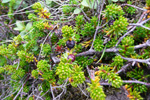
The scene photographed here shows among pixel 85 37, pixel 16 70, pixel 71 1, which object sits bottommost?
pixel 16 70

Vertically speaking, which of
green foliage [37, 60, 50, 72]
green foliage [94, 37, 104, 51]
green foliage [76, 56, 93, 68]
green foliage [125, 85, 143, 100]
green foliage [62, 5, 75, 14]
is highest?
green foliage [62, 5, 75, 14]

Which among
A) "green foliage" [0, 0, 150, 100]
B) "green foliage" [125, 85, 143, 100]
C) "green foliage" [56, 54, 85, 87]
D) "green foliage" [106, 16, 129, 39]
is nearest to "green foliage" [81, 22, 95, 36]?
"green foliage" [0, 0, 150, 100]

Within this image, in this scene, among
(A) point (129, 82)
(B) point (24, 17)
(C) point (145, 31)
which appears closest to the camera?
(A) point (129, 82)

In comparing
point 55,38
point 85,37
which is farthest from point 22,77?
point 85,37

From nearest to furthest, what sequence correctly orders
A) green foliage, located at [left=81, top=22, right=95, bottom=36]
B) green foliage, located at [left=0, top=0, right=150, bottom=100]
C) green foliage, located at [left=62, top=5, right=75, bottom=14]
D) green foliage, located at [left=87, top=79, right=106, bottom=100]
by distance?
1. green foliage, located at [left=87, top=79, right=106, bottom=100]
2. green foliage, located at [left=0, top=0, right=150, bottom=100]
3. green foliage, located at [left=81, top=22, right=95, bottom=36]
4. green foliage, located at [left=62, top=5, right=75, bottom=14]

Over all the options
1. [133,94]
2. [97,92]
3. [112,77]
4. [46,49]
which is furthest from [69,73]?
[133,94]

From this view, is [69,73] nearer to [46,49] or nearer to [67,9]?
[46,49]

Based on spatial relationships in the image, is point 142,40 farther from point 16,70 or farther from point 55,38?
point 16,70

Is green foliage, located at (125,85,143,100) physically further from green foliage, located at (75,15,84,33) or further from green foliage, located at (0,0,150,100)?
green foliage, located at (75,15,84,33)

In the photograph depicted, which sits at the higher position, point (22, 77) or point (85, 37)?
point (85, 37)

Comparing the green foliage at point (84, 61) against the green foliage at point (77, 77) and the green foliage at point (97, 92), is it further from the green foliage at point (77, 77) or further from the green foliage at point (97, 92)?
the green foliage at point (97, 92)

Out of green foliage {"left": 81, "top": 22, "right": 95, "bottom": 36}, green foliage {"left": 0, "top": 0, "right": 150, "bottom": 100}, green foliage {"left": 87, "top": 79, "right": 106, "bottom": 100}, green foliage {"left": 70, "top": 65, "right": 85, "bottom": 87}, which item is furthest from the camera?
green foliage {"left": 81, "top": 22, "right": 95, "bottom": 36}
